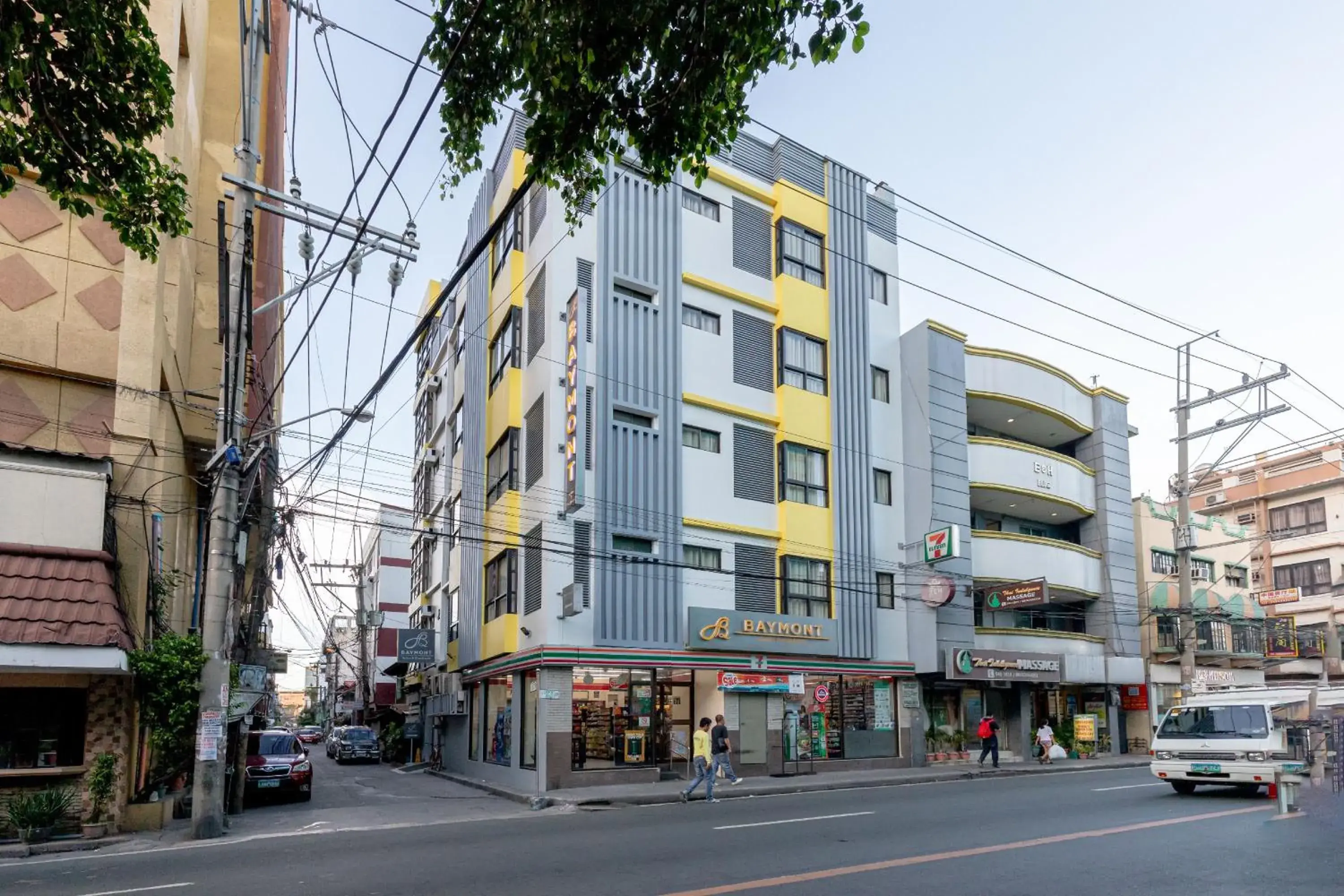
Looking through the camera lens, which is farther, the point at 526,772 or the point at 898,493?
the point at 898,493

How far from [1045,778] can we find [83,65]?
24233 millimetres

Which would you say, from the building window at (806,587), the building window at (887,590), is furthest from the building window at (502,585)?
the building window at (887,590)

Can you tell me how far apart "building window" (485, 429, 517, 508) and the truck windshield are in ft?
53.1

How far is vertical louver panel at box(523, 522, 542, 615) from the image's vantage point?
24375 millimetres

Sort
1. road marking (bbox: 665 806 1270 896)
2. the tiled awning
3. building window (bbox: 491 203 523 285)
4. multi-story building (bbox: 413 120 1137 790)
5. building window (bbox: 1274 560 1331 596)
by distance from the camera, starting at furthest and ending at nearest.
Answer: building window (bbox: 1274 560 1331 596)
building window (bbox: 491 203 523 285)
multi-story building (bbox: 413 120 1137 790)
the tiled awning
road marking (bbox: 665 806 1270 896)

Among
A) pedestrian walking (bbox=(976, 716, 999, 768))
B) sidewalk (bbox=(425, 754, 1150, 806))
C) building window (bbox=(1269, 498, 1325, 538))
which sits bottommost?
sidewalk (bbox=(425, 754, 1150, 806))

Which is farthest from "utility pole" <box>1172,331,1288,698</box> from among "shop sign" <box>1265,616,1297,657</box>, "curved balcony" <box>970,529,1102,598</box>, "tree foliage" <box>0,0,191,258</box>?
"tree foliage" <box>0,0,191,258</box>

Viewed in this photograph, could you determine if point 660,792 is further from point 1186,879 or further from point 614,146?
point 614,146

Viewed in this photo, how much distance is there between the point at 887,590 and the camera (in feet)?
98.9

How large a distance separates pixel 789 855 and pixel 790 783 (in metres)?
12.2

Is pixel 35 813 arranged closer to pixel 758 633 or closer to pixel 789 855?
pixel 789 855

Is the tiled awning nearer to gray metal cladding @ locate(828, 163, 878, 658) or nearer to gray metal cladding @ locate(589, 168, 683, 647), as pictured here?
gray metal cladding @ locate(589, 168, 683, 647)

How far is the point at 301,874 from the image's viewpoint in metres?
11.3

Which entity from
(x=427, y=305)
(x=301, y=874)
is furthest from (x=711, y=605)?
(x=427, y=305)
